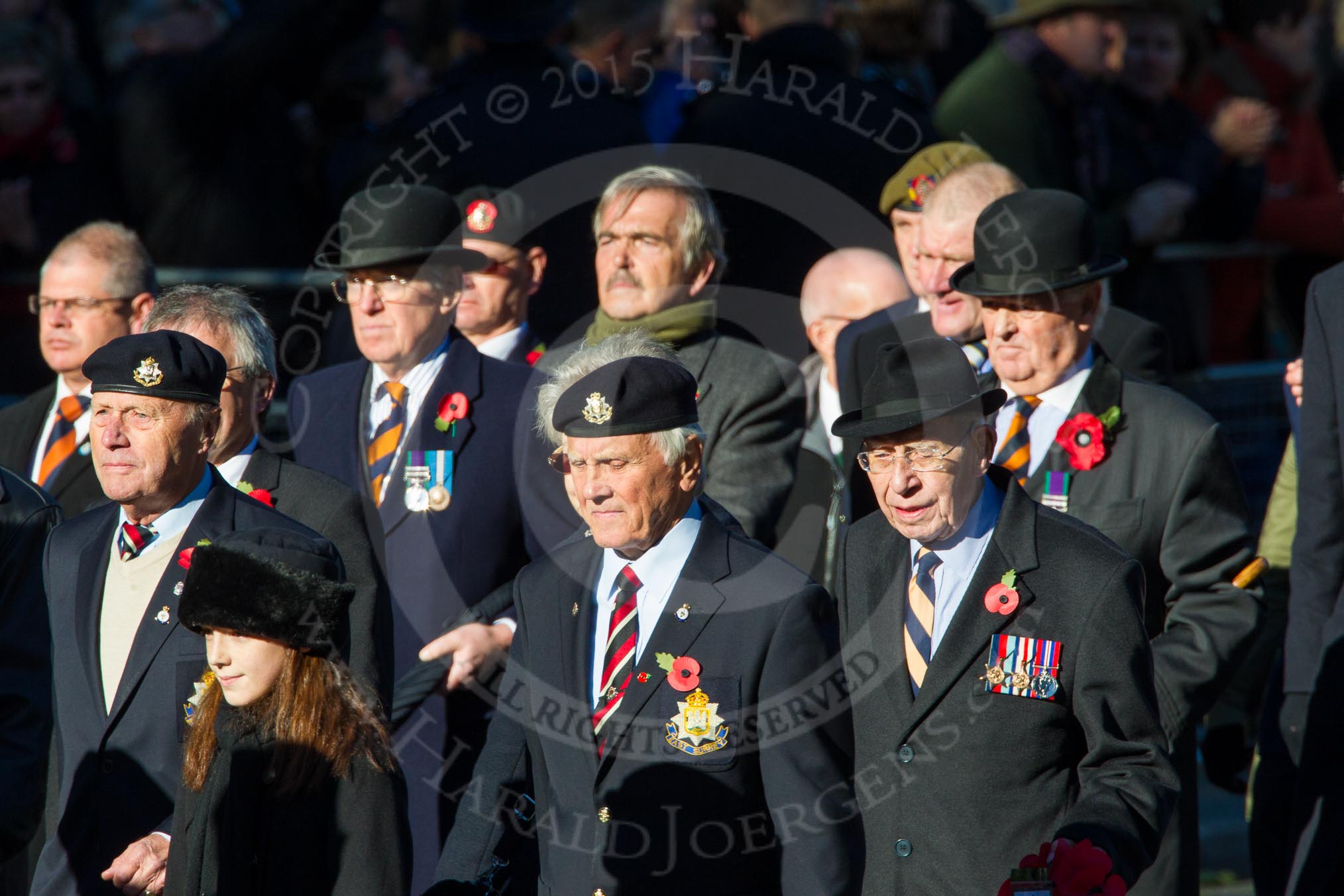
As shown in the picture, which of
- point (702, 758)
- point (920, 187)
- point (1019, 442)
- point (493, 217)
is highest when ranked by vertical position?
point (920, 187)

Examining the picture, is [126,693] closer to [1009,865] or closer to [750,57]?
[1009,865]

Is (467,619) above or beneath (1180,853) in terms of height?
Answer: above

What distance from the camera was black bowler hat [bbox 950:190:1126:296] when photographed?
5.39 meters

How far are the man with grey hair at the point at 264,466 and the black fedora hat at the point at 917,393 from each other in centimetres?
137

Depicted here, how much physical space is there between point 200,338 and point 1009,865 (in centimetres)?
268

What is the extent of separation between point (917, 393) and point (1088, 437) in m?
1.09

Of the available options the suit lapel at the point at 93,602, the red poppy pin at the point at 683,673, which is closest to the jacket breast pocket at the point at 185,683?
the suit lapel at the point at 93,602

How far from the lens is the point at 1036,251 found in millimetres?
5422

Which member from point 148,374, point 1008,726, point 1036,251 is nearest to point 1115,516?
point 1036,251

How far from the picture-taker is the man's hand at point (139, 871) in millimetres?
4258

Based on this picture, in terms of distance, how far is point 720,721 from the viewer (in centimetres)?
415

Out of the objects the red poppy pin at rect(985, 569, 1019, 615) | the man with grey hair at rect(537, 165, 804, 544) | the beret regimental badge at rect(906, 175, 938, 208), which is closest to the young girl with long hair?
the red poppy pin at rect(985, 569, 1019, 615)

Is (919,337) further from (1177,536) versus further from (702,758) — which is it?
(702,758)

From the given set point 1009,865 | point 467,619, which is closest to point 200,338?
point 467,619
